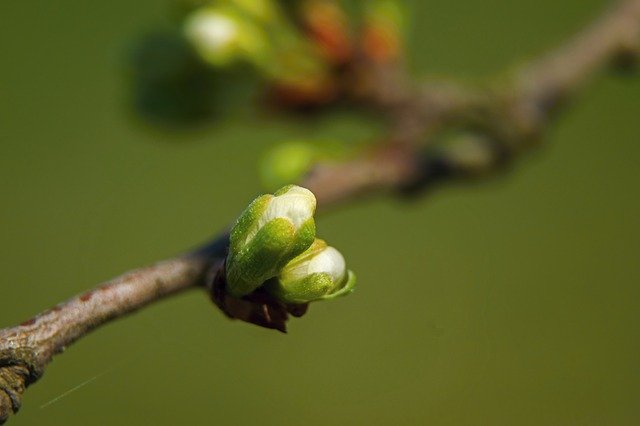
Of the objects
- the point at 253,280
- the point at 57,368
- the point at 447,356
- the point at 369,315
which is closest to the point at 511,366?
the point at 447,356

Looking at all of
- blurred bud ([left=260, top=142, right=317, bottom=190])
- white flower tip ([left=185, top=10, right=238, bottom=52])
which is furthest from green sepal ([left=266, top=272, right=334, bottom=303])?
white flower tip ([left=185, top=10, right=238, bottom=52])

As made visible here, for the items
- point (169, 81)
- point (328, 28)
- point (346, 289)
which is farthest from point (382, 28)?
point (346, 289)

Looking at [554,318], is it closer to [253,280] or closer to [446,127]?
[446,127]

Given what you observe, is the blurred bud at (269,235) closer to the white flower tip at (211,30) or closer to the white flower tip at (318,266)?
the white flower tip at (318,266)

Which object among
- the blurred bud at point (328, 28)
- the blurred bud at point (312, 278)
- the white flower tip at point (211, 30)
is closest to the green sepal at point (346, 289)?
the blurred bud at point (312, 278)

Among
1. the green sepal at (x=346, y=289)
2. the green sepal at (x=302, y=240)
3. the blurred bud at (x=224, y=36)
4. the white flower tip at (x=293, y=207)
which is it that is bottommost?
the green sepal at (x=346, y=289)
